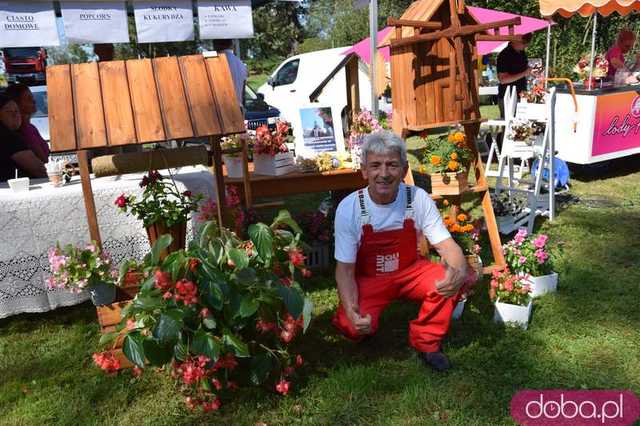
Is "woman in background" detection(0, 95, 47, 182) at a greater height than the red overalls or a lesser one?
greater

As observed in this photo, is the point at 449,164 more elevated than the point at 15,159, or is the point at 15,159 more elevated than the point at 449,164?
the point at 15,159

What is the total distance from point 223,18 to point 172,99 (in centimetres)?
271

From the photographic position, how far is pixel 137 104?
2.48 metres

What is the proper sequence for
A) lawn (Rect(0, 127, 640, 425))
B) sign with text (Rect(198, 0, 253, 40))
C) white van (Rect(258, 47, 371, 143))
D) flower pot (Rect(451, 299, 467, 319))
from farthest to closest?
white van (Rect(258, 47, 371, 143)) < sign with text (Rect(198, 0, 253, 40)) < flower pot (Rect(451, 299, 467, 319)) < lawn (Rect(0, 127, 640, 425))

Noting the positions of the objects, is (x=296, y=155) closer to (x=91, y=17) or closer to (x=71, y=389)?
(x=71, y=389)

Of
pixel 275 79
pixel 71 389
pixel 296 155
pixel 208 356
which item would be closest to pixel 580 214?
pixel 296 155

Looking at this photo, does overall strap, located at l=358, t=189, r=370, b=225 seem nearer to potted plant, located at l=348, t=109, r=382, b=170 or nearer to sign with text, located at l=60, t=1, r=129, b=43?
potted plant, located at l=348, t=109, r=382, b=170

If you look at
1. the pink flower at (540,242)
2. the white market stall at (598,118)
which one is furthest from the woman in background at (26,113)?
the white market stall at (598,118)

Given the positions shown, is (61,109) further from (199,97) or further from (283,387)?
(283,387)

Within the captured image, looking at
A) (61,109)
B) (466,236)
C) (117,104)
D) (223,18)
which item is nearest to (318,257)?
(466,236)

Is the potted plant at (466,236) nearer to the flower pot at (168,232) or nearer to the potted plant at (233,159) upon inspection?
the potted plant at (233,159)

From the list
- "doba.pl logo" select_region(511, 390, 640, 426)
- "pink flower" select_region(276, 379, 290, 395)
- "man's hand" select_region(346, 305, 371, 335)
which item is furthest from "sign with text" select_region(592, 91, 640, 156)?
"pink flower" select_region(276, 379, 290, 395)

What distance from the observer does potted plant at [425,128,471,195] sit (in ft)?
10.7

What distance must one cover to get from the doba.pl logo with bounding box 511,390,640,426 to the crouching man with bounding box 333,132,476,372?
15.9 inches
